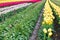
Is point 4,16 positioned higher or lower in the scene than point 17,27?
lower

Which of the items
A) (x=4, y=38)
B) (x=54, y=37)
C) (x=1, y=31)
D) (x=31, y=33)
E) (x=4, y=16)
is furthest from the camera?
(x=4, y=16)

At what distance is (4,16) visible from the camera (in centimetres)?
2203

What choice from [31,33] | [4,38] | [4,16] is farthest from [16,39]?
[4,16]

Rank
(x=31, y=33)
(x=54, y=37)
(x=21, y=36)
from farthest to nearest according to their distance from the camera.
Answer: (x=31, y=33), (x=54, y=37), (x=21, y=36)

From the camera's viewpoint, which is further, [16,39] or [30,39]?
[30,39]

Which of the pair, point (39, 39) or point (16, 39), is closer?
point (16, 39)

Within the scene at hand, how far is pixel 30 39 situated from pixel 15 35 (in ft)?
6.67

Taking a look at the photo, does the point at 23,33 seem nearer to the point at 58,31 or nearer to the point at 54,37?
the point at 54,37

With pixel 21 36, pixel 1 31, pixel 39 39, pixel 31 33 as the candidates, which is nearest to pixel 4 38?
pixel 1 31

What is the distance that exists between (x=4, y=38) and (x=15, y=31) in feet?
5.82

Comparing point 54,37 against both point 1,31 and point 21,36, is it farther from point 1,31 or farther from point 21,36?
point 1,31

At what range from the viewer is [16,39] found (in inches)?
478

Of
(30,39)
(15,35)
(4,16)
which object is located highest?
(15,35)

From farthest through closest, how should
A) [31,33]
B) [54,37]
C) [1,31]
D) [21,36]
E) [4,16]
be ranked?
[4,16] < [31,33] < [54,37] < [21,36] < [1,31]
